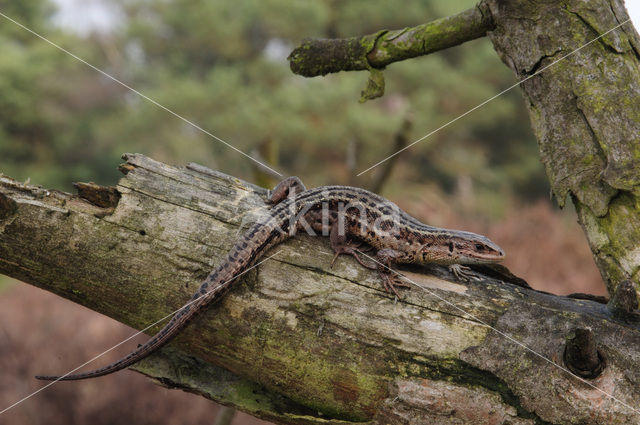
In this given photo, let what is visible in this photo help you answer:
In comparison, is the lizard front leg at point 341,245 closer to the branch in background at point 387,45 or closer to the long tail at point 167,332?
the long tail at point 167,332

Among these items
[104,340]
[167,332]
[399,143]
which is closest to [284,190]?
[167,332]

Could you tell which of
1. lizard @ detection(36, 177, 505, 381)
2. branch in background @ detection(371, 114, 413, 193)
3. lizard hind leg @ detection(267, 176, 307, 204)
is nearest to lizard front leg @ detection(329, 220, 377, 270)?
lizard @ detection(36, 177, 505, 381)

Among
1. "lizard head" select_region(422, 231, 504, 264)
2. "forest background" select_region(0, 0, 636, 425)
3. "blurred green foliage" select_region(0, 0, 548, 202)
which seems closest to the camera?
"lizard head" select_region(422, 231, 504, 264)

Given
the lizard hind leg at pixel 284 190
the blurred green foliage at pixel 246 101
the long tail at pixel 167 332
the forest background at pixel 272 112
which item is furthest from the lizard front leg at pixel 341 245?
the blurred green foliage at pixel 246 101

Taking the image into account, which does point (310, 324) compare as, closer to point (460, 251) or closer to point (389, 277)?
point (389, 277)

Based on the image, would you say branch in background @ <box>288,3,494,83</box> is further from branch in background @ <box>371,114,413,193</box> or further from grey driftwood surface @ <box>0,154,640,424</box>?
branch in background @ <box>371,114,413,193</box>

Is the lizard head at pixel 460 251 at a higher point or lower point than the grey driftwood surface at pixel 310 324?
higher
